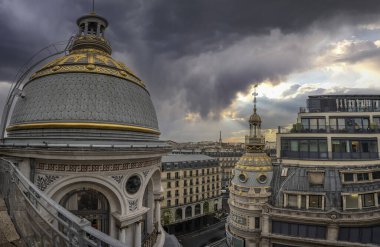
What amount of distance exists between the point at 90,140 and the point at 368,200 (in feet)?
127

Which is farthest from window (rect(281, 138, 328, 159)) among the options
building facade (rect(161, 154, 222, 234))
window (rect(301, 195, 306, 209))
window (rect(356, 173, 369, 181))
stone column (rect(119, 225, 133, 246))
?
stone column (rect(119, 225, 133, 246))

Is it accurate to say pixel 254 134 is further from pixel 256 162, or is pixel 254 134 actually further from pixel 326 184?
pixel 326 184

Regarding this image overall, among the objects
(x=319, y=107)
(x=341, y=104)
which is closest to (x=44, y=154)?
(x=319, y=107)

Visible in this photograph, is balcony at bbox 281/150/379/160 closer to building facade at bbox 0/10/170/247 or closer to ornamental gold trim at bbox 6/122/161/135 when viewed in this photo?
building facade at bbox 0/10/170/247

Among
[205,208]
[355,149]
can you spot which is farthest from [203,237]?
[355,149]

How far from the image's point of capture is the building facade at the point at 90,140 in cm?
1324

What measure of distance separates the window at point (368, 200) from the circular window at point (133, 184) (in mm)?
34128

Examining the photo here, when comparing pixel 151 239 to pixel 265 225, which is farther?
pixel 265 225

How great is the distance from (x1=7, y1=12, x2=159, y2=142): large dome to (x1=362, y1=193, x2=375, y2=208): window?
32997 mm

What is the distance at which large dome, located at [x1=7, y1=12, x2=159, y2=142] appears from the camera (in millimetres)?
14250

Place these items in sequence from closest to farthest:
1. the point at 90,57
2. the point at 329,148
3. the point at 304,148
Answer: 1. the point at 90,57
2. the point at 329,148
3. the point at 304,148

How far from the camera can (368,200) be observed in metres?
35.2

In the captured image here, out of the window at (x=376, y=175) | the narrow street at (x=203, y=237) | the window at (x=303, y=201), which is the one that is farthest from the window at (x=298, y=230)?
the narrow street at (x=203, y=237)

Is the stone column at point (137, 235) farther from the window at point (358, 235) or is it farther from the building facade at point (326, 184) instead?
the window at point (358, 235)
